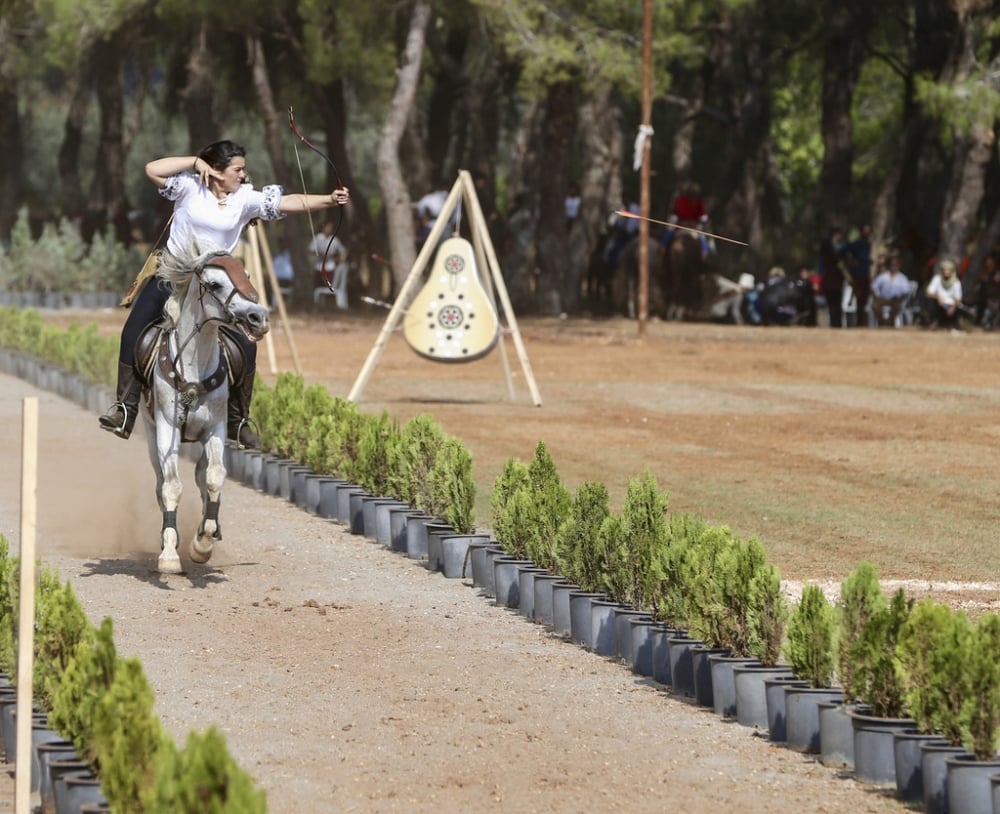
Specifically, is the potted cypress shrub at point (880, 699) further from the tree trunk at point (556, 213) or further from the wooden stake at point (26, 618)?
the tree trunk at point (556, 213)

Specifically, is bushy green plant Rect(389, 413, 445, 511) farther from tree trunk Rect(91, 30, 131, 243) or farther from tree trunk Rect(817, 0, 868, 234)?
tree trunk Rect(91, 30, 131, 243)


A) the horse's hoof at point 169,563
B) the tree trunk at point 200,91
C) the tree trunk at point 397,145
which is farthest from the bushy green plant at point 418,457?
the tree trunk at point 200,91

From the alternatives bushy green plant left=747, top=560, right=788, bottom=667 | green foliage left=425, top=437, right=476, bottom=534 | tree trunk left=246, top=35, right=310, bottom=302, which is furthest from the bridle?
tree trunk left=246, top=35, right=310, bottom=302

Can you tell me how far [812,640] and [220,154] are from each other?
16.0ft

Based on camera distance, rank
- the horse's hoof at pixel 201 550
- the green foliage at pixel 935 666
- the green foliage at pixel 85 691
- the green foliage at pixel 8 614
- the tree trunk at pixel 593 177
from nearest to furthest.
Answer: the green foliage at pixel 85 691 → the green foliage at pixel 935 666 → the green foliage at pixel 8 614 → the horse's hoof at pixel 201 550 → the tree trunk at pixel 593 177

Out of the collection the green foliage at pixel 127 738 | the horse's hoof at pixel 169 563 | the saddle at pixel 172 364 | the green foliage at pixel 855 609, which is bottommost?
the horse's hoof at pixel 169 563

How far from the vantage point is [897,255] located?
131ft

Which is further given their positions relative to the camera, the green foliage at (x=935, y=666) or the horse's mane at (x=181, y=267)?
the horse's mane at (x=181, y=267)

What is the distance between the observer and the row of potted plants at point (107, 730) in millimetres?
5430

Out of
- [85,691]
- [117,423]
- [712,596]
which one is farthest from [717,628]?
[117,423]

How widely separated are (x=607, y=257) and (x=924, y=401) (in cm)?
1859

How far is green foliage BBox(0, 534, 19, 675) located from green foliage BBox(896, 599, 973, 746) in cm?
323

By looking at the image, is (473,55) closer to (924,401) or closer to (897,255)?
(897,255)

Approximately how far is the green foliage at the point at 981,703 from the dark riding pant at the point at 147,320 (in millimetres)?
5612
